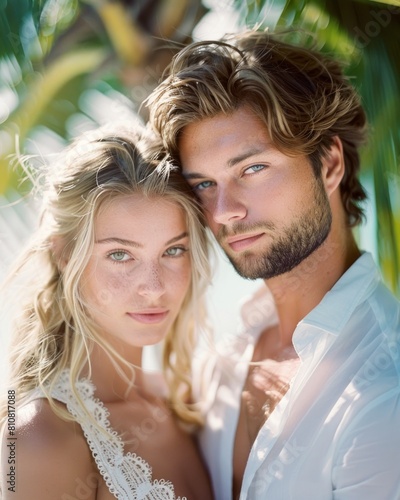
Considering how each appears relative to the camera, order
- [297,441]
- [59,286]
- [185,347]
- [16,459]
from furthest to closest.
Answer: [185,347] → [59,286] → [297,441] → [16,459]

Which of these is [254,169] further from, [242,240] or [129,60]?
[129,60]

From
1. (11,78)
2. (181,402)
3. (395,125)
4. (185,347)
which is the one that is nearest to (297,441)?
(181,402)

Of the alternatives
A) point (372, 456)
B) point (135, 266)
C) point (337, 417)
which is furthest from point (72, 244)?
point (372, 456)

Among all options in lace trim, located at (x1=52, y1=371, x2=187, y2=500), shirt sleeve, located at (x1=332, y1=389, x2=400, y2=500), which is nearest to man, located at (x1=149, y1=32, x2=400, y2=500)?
shirt sleeve, located at (x1=332, y1=389, x2=400, y2=500)

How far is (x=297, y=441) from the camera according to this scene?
6.72ft

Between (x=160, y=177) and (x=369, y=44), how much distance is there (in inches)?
36.5

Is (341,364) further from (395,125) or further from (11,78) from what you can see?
(11,78)

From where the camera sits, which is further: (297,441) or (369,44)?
(369,44)

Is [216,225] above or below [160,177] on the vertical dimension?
below

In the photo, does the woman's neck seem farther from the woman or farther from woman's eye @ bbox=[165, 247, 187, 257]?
woman's eye @ bbox=[165, 247, 187, 257]

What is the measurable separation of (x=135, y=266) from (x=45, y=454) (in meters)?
0.62

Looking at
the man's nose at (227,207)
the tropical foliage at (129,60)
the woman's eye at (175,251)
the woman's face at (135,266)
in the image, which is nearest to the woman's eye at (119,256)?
the woman's face at (135,266)

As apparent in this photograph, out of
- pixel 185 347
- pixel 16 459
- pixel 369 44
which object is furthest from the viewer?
pixel 185 347

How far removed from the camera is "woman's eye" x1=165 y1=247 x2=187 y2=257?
2205 millimetres
